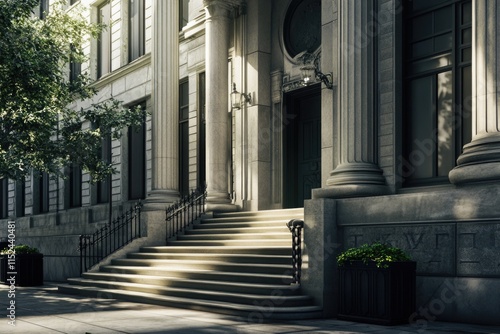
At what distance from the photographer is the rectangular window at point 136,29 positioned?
27.0 metres

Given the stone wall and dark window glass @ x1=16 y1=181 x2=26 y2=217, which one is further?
dark window glass @ x1=16 y1=181 x2=26 y2=217

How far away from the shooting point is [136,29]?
89.8 feet

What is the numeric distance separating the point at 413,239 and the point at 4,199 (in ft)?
104

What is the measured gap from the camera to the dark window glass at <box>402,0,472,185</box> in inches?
548

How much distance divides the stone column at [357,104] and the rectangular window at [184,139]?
987 cm

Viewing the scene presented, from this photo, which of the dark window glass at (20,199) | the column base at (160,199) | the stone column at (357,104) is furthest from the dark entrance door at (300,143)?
the dark window glass at (20,199)

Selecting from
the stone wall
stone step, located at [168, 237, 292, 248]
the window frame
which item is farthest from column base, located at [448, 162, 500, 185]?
the window frame

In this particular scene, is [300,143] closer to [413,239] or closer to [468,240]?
[413,239]

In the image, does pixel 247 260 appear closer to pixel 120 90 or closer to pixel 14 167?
pixel 14 167

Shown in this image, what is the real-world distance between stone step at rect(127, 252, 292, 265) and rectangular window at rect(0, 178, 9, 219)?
21918mm

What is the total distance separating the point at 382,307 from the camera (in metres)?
11.3

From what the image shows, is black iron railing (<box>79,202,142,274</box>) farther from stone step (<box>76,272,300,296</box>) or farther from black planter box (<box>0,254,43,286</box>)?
black planter box (<box>0,254,43,286</box>)

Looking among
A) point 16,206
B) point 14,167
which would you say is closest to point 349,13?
point 14,167

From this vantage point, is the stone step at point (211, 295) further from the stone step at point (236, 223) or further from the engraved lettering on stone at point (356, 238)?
the stone step at point (236, 223)
